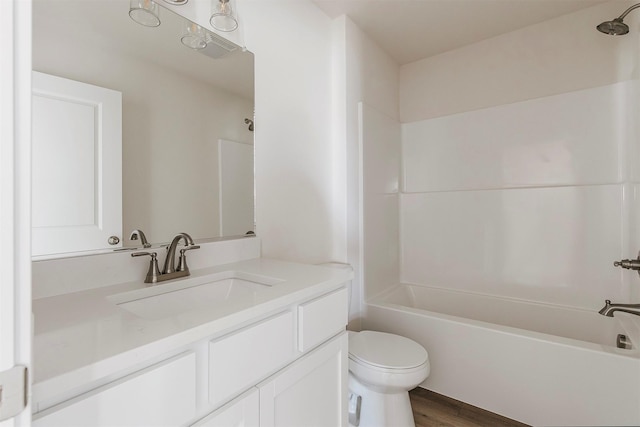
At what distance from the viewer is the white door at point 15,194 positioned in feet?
1.17

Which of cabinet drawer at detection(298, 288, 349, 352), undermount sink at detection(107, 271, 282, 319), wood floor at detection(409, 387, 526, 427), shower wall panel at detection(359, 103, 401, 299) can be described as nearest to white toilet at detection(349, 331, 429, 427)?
wood floor at detection(409, 387, 526, 427)

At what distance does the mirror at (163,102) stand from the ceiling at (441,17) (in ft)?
3.23

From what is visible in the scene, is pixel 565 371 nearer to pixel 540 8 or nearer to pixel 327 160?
pixel 327 160

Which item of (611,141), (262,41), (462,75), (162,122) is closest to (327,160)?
(262,41)

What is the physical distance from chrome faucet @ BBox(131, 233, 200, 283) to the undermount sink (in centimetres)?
6

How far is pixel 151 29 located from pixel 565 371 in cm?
209

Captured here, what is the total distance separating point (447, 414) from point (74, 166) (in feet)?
6.52

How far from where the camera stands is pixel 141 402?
0.54 metres

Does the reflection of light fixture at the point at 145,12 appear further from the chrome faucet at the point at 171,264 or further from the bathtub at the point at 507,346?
the bathtub at the point at 507,346

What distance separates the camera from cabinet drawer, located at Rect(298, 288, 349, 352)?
886mm

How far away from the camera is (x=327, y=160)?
1897 millimetres

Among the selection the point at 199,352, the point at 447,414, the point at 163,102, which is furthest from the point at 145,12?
the point at 447,414

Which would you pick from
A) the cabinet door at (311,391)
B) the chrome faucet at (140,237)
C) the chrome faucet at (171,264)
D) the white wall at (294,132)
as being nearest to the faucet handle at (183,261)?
the chrome faucet at (171,264)

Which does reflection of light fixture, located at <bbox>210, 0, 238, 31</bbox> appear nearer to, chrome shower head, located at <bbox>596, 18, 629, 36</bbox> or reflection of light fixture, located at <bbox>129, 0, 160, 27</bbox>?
reflection of light fixture, located at <bbox>129, 0, 160, 27</bbox>
